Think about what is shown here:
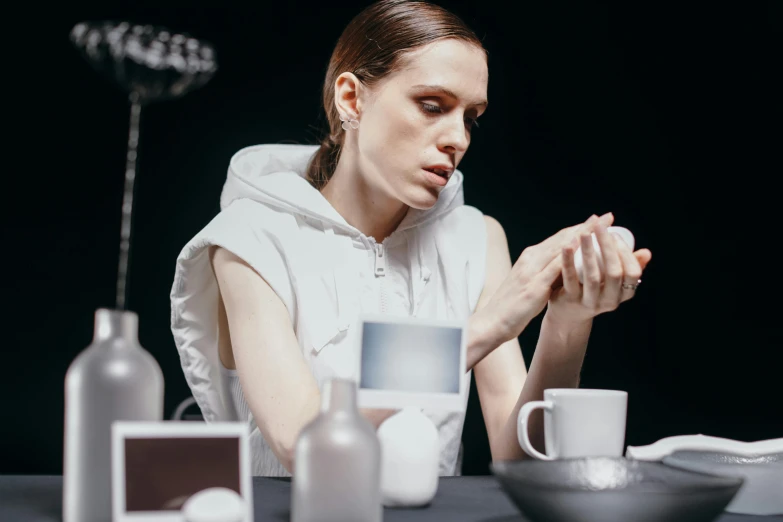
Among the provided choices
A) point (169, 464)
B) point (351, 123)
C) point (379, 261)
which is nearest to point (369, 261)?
point (379, 261)

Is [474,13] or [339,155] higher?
[474,13]

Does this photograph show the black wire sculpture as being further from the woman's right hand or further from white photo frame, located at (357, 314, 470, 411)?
the woman's right hand

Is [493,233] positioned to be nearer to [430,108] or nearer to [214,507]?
[430,108]

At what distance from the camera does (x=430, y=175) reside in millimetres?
1445

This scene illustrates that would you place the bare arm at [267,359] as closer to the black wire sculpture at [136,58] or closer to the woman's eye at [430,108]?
the woman's eye at [430,108]

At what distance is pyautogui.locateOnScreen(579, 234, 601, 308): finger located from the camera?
1116 mm

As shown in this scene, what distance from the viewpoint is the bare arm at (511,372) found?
1.30 metres

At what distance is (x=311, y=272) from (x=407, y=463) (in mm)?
662

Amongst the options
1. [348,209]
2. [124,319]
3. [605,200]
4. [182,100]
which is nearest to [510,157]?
[605,200]

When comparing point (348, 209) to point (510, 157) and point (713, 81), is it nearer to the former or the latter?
point (510, 157)

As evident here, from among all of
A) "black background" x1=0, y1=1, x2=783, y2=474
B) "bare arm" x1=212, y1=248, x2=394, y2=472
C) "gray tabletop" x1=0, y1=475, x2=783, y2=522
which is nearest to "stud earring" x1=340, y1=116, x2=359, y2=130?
"bare arm" x1=212, y1=248, x2=394, y2=472

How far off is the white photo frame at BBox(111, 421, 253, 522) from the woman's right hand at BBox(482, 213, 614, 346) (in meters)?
0.53

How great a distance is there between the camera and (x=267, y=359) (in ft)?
4.18

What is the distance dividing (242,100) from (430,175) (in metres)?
1.42
